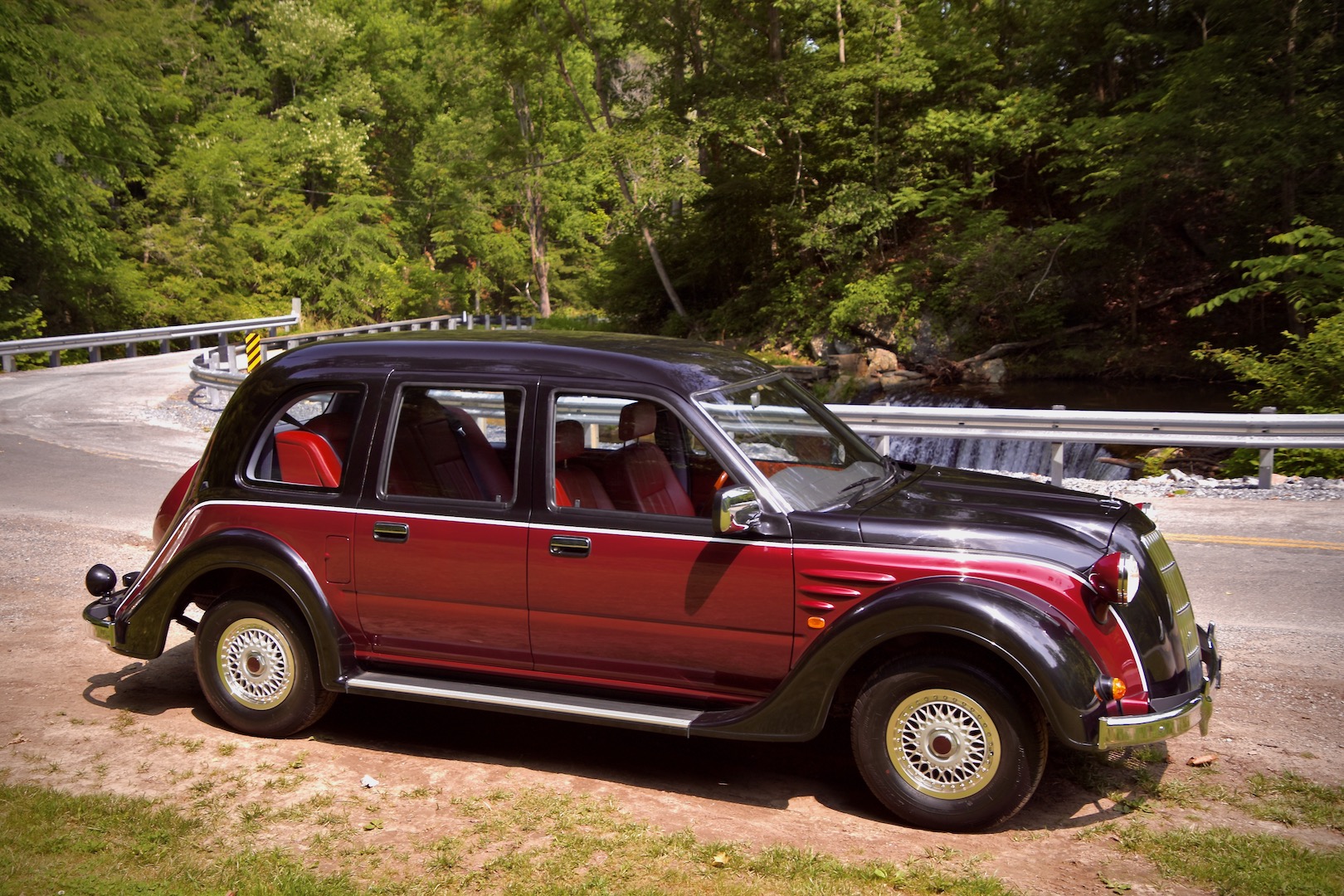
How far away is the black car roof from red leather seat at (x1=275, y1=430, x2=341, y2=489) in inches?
Answer: 12.1

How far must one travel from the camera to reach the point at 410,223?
61.0m

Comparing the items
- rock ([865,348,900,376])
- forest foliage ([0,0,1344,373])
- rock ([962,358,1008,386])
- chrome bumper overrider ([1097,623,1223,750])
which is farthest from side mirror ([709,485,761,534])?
rock ([865,348,900,376])

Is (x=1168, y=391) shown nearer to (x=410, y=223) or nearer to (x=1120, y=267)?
(x=1120, y=267)

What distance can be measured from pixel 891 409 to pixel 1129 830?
26.2 feet

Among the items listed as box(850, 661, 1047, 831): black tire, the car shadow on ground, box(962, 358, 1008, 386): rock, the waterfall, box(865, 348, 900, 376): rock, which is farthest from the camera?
box(865, 348, 900, 376): rock

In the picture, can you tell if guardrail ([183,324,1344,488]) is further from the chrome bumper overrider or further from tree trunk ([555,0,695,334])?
tree trunk ([555,0,695,334])

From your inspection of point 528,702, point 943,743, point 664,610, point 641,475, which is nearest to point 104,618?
point 528,702

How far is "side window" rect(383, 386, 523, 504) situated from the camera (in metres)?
5.12

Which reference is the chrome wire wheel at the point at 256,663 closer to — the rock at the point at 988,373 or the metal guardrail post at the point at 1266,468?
the metal guardrail post at the point at 1266,468

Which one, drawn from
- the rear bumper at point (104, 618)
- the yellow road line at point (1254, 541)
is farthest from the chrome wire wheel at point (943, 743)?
the yellow road line at point (1254, 541)

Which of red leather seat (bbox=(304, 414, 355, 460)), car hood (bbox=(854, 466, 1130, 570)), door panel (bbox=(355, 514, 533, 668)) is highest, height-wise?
red leather seat (bbox=(304, 414, 355, 460))

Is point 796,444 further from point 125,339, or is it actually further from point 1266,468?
point 125,339

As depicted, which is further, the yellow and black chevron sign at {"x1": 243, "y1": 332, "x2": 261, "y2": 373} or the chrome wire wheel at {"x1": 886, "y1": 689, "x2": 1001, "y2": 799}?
the yellow and black chevron sign at {"x1": 243, "y1": 332, "x2": 261, "y2": 373}

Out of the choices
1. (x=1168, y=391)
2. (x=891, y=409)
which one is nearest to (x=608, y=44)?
(x=1168, y=391)
